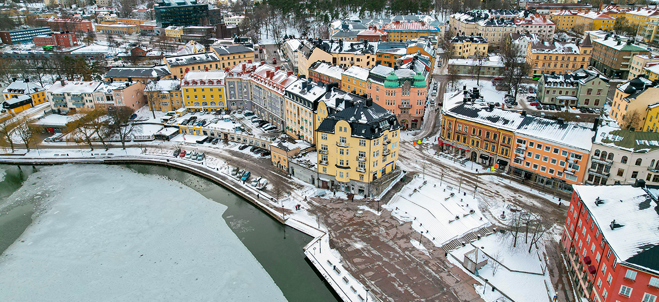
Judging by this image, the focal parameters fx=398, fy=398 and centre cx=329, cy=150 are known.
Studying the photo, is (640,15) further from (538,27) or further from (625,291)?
(625,291)

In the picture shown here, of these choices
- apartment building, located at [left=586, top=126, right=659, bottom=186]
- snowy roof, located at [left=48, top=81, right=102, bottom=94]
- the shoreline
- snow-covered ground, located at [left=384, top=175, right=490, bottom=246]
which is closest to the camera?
the shoreline

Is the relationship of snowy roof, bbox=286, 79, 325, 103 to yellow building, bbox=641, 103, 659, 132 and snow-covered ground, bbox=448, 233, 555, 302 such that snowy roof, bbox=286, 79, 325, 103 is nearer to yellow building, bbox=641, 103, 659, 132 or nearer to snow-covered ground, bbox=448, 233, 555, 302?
snow-covered ground, bbox=448, 233, 555, 302

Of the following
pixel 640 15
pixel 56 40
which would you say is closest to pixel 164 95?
pixel 56 40

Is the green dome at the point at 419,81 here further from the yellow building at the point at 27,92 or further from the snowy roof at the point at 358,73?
the yellow building at the point at 27,92

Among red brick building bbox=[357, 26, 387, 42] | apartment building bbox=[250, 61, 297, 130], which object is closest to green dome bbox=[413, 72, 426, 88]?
apartment building bbox=[250, 61, 297, 130]

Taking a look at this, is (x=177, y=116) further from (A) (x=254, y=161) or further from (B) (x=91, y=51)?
(B) (x=91, y=51)

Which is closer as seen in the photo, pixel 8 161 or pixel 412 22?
pixel 8 161

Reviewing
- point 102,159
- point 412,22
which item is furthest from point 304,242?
point 412,22
